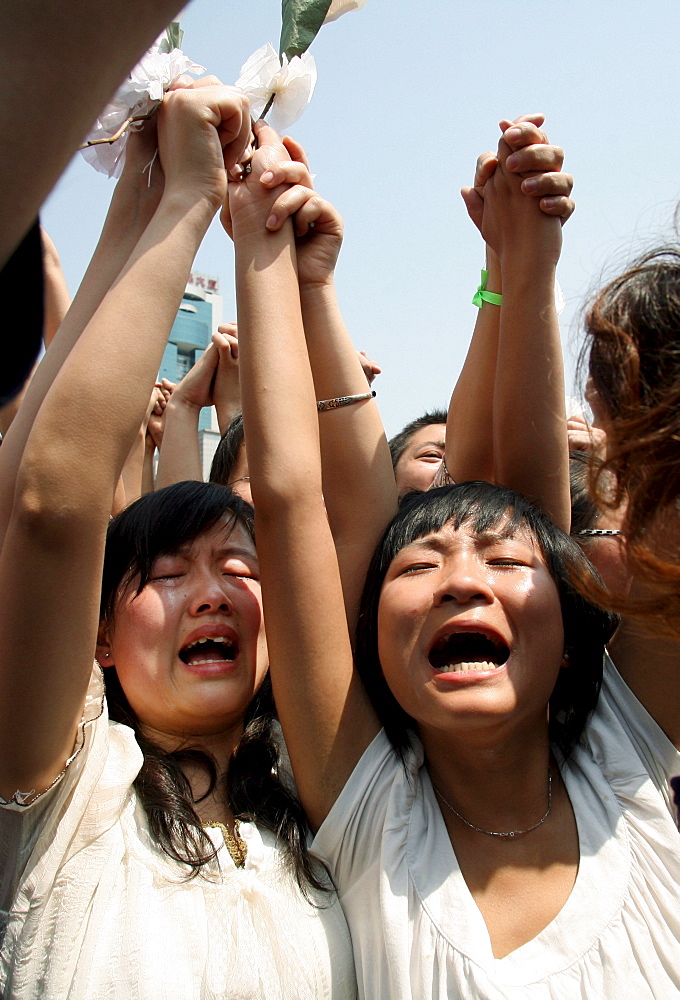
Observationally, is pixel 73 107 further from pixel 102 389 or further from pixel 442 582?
pixel 442 582

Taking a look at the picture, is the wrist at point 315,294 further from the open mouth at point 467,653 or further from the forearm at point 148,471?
the forearm at point 148,471

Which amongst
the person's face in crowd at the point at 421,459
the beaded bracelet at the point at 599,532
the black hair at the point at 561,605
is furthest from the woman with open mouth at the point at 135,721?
the person's face in crowd at the point at 421,459

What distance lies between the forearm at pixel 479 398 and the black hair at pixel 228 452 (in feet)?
3.09

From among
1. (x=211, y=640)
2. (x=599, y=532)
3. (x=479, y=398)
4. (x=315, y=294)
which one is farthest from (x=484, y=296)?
(x=211, y=640)

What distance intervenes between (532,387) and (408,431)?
169 centimetres

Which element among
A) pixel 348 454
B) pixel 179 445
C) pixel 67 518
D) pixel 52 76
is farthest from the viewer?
pixel 179 445

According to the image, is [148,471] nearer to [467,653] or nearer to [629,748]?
[467,653]

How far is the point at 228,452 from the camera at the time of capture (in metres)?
2.96

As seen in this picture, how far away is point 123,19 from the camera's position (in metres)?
0.45

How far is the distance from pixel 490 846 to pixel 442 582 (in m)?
0.50

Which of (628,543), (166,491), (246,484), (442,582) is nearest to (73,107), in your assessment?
(628,543)

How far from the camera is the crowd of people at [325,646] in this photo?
1.28 m

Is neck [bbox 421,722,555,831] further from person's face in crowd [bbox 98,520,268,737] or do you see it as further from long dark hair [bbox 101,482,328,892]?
person's face in crowd [bbox 98,520,268,737]

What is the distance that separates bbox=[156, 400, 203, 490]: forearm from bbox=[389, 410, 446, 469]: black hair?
79 centimetres
